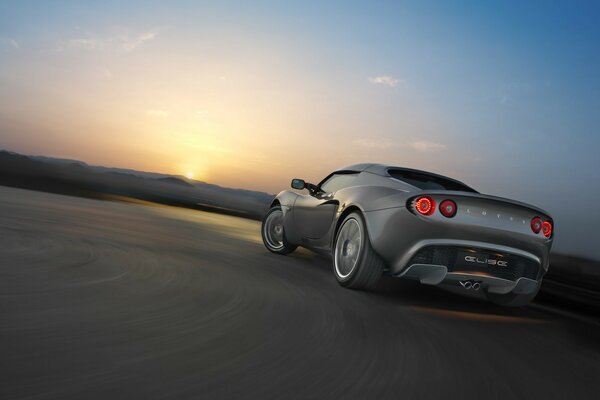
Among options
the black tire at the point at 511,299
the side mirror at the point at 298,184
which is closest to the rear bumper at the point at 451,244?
the black tire at the point at 511,299

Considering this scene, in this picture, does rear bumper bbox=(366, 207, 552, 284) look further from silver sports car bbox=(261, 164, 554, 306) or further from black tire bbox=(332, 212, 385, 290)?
black tire bbox=(332, 212, 385, 290)

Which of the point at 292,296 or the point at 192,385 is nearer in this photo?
the point at 192,385

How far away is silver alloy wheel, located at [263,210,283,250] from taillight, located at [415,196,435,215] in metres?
3.41

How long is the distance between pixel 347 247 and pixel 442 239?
1.15 metres

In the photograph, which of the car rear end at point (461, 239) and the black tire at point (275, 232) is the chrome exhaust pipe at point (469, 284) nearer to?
the car rear end at point (461, 239)

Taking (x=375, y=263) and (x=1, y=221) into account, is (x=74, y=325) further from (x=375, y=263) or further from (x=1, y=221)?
(x=1, y=221)

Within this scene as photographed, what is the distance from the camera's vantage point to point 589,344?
4.06 metres

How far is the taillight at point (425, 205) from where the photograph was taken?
4512 mm

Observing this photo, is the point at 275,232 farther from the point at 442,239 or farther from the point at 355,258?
the point at 442,239

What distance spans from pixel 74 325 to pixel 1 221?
497 centimetres

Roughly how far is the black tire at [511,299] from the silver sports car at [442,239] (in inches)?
0.4

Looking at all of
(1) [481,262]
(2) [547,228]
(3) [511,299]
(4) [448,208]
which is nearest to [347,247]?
(4) [448,208]

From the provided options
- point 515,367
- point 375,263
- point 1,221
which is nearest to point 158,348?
point 515,367

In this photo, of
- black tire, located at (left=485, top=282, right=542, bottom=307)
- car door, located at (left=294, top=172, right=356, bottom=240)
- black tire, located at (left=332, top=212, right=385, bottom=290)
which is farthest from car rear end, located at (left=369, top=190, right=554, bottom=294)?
car door, located at (left=294, top=172, right=356, bottom=240)
